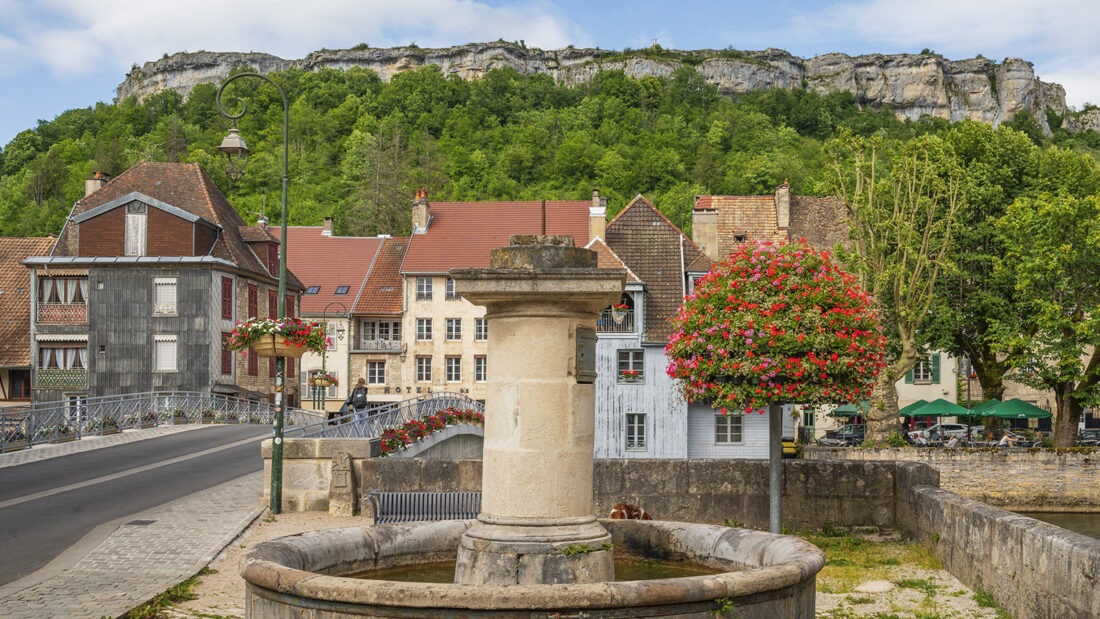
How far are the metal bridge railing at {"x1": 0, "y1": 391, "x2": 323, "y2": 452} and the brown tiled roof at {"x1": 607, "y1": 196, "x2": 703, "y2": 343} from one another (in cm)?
1352

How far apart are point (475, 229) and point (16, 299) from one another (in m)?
21.8

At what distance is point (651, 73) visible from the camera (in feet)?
543

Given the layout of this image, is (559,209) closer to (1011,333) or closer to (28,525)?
(1011,333)

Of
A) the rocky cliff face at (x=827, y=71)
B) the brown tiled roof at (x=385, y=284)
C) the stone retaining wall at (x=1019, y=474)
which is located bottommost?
the stone retaining wall at (x=1019, y=474)

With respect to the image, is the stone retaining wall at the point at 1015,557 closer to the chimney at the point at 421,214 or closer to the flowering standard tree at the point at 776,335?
the flowering standard tree at the point at 776,335

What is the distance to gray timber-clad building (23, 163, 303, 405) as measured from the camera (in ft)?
144

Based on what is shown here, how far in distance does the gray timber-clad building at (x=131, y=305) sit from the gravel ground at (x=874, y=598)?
3054 cm

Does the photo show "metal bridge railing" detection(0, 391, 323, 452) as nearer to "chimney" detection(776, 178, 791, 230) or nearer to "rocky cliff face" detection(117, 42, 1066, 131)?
"chimney" detection(776, 178, 791, 230)

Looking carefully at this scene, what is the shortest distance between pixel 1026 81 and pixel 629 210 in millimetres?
137302

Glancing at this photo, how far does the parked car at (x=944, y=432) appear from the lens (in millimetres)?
45244

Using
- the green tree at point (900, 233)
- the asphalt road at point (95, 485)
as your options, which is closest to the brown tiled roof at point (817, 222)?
the green tree at point (900, 233)

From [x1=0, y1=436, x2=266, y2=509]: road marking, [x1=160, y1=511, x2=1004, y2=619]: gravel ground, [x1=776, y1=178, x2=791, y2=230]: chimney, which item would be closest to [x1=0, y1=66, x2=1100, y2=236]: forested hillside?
[x1=776, y1=178, x2=791, y2=230]: chimney

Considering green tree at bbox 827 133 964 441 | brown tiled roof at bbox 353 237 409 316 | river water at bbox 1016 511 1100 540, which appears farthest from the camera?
brown tiled roof at bbox 353 237 409 316

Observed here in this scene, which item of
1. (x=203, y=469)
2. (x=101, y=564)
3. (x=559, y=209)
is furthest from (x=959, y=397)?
(x=101, y=564)
